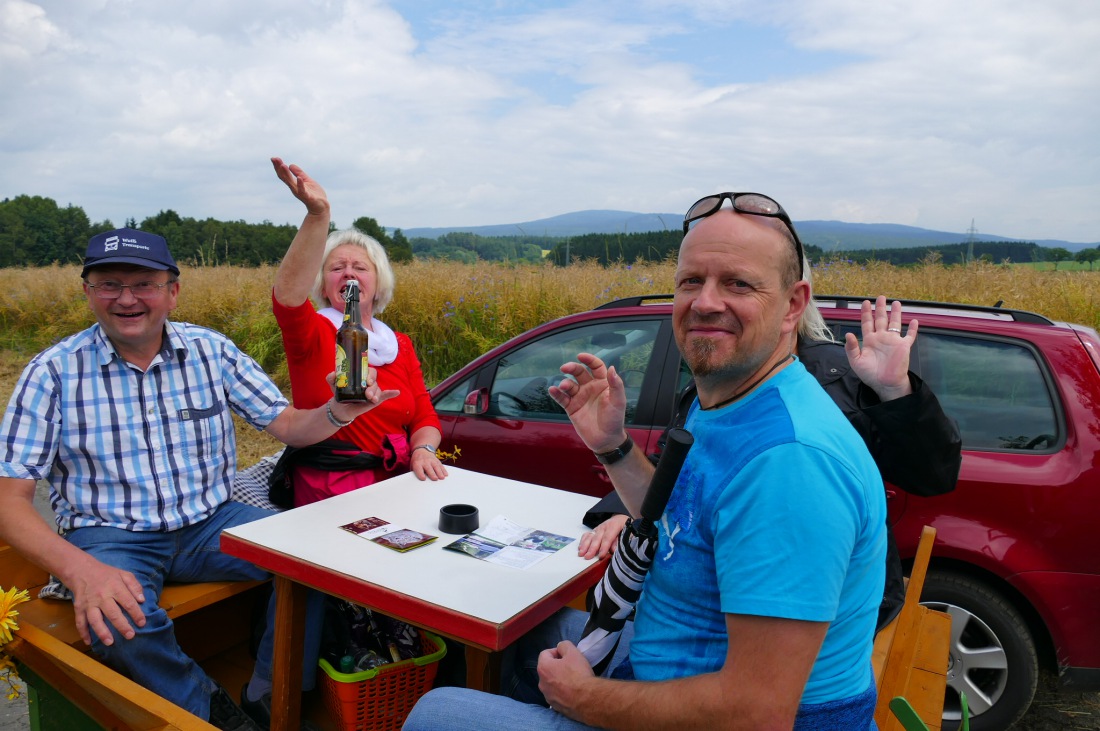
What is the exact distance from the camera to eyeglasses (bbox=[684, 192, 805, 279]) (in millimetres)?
1569

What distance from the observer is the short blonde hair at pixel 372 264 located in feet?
11.1

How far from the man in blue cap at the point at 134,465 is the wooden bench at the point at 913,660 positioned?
1931 millimetres

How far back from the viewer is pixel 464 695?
→ 1688mm

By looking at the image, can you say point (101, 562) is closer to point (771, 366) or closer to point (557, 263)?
point (771, 366)

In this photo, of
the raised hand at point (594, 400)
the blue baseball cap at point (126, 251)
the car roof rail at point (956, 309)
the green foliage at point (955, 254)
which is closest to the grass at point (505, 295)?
the green foliage at point (955, 254)

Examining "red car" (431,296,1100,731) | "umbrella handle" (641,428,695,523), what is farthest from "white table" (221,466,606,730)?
"red car" (431,296,1100,731)

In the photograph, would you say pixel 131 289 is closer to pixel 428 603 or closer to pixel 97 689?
pixel 97 689

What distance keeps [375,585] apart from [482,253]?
390 inches

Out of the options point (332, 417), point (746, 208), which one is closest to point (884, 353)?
point (746, 208)

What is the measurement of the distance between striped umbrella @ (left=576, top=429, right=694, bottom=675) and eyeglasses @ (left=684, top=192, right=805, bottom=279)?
51 centimetres

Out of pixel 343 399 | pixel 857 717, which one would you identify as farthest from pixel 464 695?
pixel 343 399

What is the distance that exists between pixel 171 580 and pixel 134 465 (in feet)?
1.51

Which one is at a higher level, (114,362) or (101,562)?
(114,362)

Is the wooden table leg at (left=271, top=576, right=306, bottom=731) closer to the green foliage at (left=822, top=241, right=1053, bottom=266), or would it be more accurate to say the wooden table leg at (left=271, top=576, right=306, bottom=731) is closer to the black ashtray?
the black ashtray
